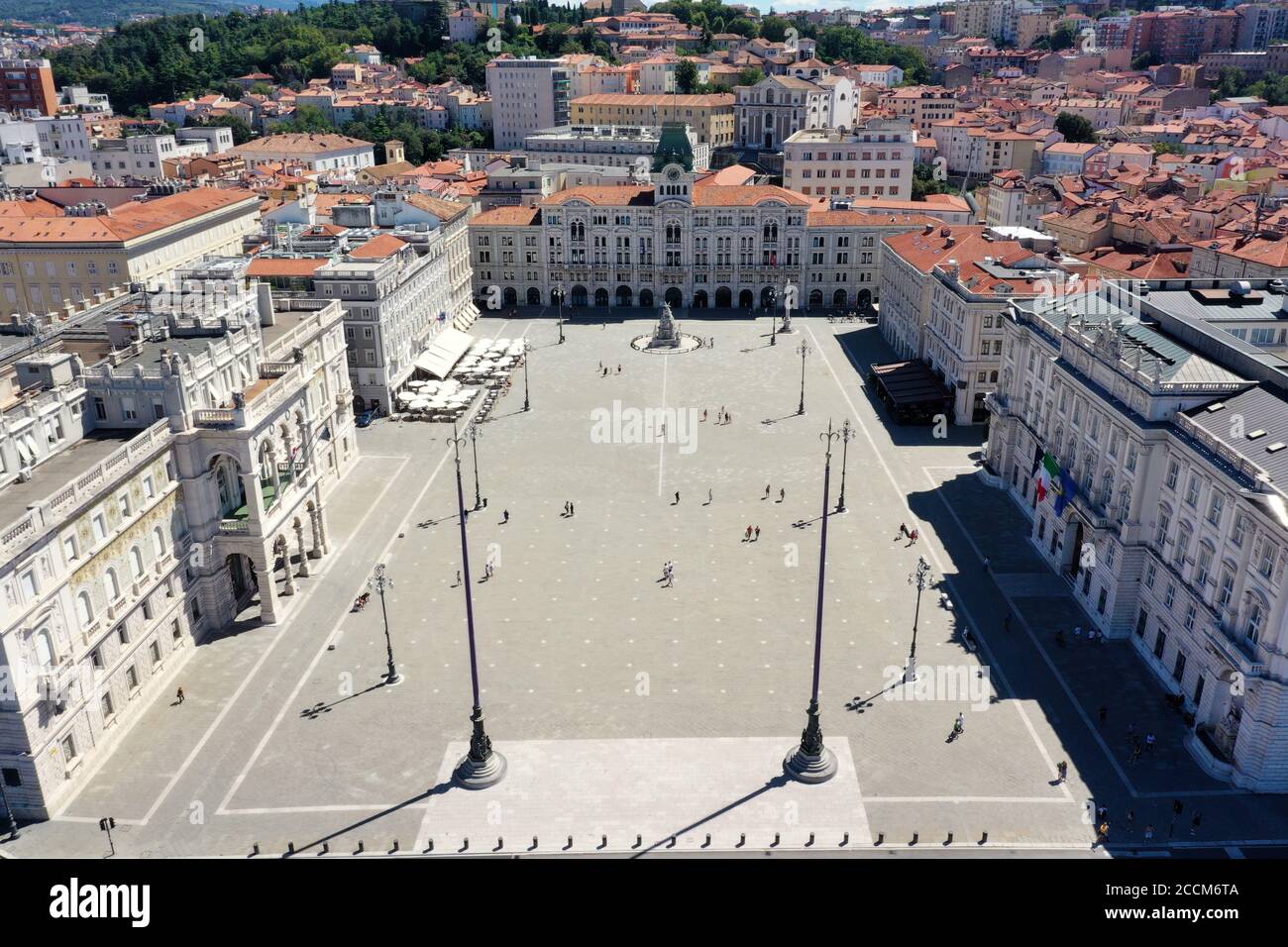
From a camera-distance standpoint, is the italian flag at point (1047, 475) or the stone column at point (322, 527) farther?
the stone column at point (322, 527)

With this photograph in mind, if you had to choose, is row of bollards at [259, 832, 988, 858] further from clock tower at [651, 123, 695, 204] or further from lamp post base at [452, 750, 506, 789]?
clock tower at [651, 123, 695, 204]

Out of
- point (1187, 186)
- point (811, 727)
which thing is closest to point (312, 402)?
point (811, 727)

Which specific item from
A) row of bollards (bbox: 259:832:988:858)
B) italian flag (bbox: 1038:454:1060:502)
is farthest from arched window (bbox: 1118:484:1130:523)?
row of bollards (bbox: 259:832:988:858)

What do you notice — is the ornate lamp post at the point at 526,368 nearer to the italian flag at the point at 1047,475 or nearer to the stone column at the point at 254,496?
the stone column at the point at 254,496

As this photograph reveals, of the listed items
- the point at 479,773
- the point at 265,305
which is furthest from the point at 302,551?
the point at 479,773

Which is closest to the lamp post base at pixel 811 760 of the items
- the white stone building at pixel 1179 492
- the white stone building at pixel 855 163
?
the white stone building at pixel 1179 492

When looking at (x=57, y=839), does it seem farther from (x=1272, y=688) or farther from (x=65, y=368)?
(x=1272, y=688)

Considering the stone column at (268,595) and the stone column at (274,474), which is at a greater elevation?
the stone column at (274,474)

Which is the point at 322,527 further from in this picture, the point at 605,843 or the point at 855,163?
the point at 855,163
